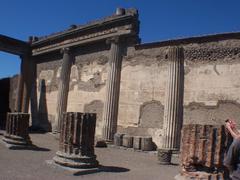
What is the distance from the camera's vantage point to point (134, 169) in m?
8.91

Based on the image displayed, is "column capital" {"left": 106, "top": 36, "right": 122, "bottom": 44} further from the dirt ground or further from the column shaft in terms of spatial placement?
the dirt ground

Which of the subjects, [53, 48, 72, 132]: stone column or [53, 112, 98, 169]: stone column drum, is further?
[53, 48, 72, 132]: stone column

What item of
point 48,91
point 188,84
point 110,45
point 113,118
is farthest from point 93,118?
point 48,91

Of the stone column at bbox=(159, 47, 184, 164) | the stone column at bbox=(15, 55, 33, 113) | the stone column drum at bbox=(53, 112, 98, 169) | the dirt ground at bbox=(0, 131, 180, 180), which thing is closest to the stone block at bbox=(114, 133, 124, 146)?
the stone column at bbox=(159, 47, 184, 164)

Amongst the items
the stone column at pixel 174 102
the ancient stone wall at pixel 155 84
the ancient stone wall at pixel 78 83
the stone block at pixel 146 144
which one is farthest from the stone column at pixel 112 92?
the stone column at pixel 174 102

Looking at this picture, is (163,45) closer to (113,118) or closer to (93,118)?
(113,118)

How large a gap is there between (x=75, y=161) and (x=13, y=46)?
47.6 feet

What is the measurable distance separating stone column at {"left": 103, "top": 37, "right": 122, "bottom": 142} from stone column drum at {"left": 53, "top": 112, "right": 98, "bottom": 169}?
258 inches

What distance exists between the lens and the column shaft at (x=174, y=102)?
13312 mm

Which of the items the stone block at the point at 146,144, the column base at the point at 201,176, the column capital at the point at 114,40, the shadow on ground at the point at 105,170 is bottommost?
the shadow on ground at the point at 105,170

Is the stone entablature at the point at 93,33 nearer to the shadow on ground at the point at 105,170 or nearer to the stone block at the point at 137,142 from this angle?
the stone block at the point at 137,142

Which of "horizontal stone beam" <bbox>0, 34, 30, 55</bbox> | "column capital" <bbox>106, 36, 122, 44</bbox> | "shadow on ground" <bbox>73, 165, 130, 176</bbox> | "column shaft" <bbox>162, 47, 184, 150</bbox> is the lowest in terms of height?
"shadow on ground" <bbox>73, 165, 130, 176</bbox>

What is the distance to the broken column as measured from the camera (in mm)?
6922

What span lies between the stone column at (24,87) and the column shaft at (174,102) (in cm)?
1074
